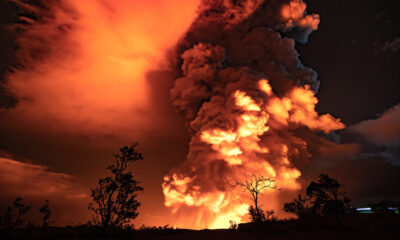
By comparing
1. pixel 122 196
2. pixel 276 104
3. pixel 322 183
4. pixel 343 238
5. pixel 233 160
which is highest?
pixel 276 104

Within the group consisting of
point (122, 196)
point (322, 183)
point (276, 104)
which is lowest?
point (122, 196)

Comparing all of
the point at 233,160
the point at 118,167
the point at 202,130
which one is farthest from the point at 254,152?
the point at 118,167

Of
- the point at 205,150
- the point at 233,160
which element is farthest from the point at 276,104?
the point at 205,150

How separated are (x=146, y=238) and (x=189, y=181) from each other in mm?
24448

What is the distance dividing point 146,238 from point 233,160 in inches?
982

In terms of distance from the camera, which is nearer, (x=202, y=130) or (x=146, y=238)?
(x=146, y=238)

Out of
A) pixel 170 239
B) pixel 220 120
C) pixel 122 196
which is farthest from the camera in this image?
pixel 220 120

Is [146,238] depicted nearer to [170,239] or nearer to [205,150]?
[170,239]

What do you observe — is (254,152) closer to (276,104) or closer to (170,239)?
(276,104)

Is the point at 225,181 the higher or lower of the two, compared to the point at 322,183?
higher

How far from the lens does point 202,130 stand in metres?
33.5

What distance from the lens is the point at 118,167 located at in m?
14.3

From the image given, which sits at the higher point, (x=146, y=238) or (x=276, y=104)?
(x=276, y=104)

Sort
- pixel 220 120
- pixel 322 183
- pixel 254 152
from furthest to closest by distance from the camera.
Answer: pixel 254 152 < pixel 220 120 < pixel 322 183
